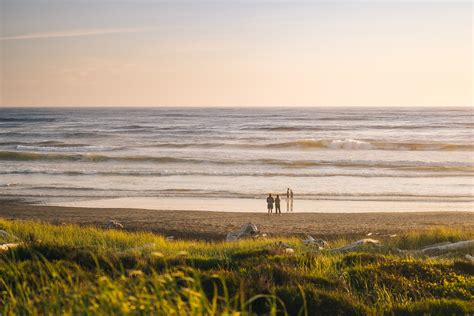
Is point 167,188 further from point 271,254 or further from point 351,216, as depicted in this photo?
point 271,254

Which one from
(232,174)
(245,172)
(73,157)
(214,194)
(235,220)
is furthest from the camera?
(73,157)

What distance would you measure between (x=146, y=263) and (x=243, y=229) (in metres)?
10.5

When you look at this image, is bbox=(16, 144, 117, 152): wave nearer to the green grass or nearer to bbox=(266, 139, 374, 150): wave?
bbox=(266, 139, 374, 150): wave

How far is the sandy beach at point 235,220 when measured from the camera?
23188 millimetres

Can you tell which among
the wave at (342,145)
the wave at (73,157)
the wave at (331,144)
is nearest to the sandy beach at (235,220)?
the wave at (73,157)

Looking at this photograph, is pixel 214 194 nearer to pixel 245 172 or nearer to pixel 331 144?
pixel 245 172

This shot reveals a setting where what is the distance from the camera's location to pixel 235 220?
2562 cm

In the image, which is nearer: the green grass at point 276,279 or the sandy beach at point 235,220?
the green grass at point 276,279

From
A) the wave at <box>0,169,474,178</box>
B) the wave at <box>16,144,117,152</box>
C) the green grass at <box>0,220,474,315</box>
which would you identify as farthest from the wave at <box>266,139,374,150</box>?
the green grass at <box>0,220,474,315</box>

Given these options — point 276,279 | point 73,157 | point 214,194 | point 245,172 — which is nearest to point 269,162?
point 245,172

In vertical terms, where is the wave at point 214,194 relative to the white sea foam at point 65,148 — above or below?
below

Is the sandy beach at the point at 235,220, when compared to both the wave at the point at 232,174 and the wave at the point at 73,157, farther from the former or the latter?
the wave at the point at 73,157

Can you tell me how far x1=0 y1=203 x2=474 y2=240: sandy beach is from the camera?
2319cm

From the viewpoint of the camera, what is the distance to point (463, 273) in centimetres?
1033
